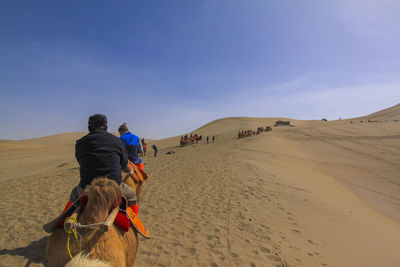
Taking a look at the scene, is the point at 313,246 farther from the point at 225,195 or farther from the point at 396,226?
the point at 396,226

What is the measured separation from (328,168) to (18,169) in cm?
3064

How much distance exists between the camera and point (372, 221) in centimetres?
688

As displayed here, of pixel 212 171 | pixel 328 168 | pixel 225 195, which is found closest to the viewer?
pixel 225 195

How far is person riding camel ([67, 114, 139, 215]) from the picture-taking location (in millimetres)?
2402

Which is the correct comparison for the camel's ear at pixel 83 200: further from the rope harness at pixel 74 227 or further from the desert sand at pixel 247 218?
the desert sand at pixel 247 218

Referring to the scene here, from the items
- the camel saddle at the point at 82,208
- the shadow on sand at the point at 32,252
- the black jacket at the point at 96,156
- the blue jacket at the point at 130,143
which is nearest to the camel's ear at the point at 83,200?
the camel saddle at the point at 82,208

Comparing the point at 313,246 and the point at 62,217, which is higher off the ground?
the point at 62,217

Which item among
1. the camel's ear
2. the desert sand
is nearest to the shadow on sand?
the desert sand

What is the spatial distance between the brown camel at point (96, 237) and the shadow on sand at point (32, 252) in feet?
9.86

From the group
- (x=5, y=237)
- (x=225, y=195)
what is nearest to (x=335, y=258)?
(x=225, y=195)

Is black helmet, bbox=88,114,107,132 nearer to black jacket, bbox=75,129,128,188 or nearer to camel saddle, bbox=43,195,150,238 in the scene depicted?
black jacket, bbox=75,129,128,188

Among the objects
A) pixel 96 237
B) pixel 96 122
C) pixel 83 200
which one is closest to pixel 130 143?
pixel 96 122

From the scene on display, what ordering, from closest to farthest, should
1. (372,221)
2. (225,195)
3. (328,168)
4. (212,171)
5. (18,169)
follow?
(372,221) → (225,195) → (212,171) → (328,168) → (18,169)

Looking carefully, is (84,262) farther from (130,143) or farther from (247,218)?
(247,218)
